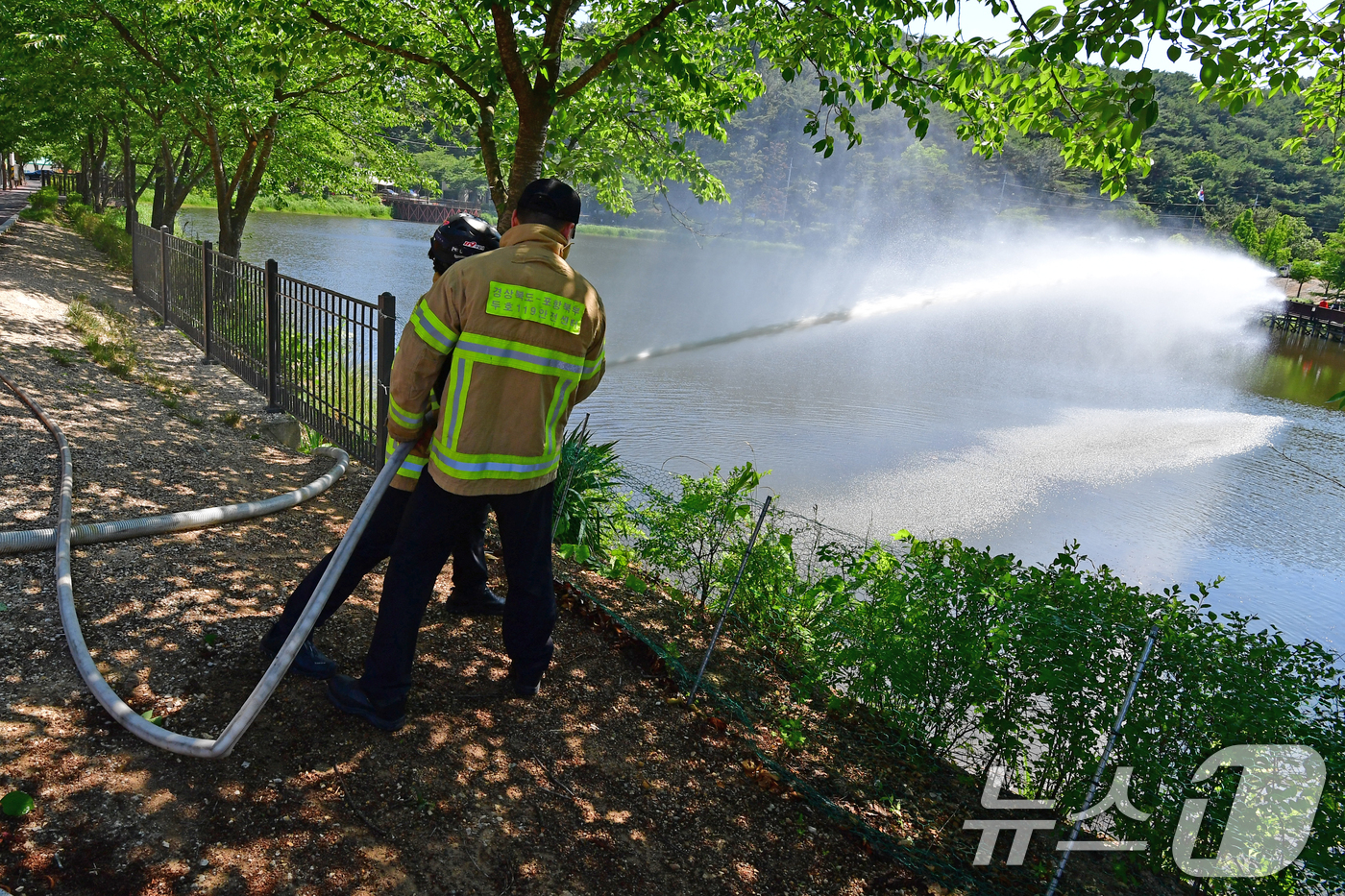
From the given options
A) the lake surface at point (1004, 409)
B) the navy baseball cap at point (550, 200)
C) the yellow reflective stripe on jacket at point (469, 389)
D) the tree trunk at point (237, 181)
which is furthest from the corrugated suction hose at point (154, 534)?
the tree trunk at point (237, 181)

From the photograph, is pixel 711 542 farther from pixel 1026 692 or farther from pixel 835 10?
pixel 835 10

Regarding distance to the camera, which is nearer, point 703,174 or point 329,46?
point 329,46

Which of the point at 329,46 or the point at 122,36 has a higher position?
the point at 122,36

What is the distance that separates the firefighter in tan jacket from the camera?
9.87ft

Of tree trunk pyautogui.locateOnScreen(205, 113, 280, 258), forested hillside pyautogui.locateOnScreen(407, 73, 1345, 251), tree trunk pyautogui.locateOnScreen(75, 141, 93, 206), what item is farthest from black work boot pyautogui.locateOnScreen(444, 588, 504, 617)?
forested hillside pyautogui.locateOnScreen(407, 73, 1345, 251)

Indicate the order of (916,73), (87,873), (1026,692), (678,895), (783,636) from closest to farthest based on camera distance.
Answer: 1. (87,873)
2. (678,895)
3. (1026,692)
4. (783,636)
5. (916,73)

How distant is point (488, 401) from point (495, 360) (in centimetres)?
15

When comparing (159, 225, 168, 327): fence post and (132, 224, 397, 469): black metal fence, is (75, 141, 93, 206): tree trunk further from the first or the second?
(132, 224, 397, 469): black metal fence

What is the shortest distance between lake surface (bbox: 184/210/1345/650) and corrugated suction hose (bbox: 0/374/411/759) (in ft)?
19.9

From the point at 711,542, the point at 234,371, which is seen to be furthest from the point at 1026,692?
the point at 234,371

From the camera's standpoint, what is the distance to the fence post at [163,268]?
514 inches

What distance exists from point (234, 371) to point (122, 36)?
8.14m

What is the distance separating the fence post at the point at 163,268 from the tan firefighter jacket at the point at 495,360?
12232mm

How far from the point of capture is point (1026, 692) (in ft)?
11.0
